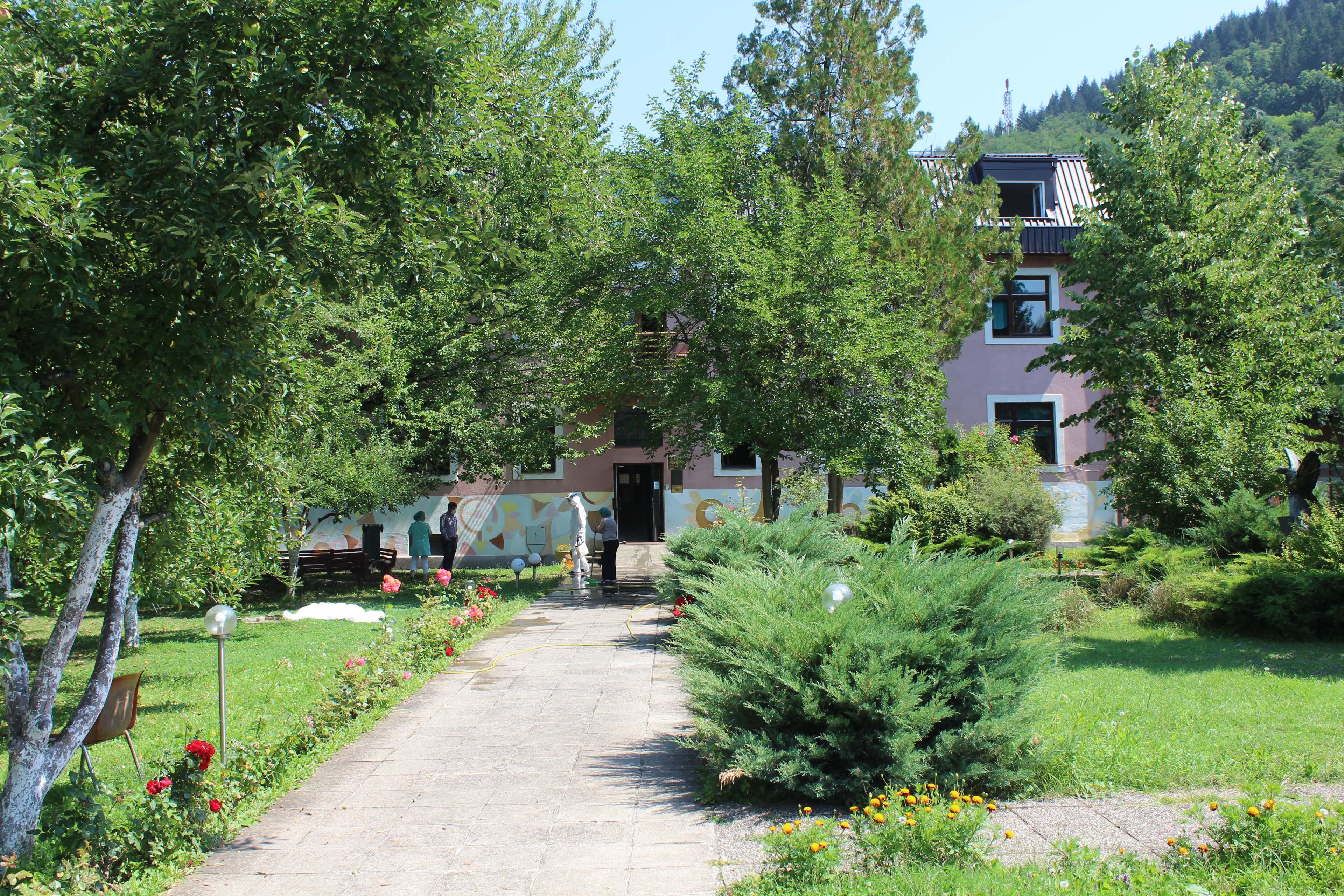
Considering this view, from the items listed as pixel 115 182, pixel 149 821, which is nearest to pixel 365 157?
pixel 115 182

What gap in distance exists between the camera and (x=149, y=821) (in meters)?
4.73

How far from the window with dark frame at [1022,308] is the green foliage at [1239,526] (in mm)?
12340

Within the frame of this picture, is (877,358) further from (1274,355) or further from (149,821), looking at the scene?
(149,821)

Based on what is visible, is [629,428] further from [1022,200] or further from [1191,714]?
[1191,714]

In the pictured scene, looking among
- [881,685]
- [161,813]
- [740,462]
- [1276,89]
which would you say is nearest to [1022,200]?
[740,462]

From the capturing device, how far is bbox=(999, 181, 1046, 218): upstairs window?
1049 inches

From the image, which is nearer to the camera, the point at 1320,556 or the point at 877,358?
the point at 1320,556

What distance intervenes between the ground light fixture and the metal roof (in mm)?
18532

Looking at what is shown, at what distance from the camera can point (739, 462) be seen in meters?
25.3

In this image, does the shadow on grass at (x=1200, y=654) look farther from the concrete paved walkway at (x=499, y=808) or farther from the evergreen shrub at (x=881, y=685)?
the concrete paved walkway at (x=499, y=808)

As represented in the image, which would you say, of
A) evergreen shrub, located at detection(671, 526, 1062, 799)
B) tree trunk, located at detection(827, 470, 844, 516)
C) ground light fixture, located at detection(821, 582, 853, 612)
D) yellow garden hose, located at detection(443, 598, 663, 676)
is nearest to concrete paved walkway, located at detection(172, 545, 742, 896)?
evergreen shrub, located at detection(671, 526, 1062, 799)

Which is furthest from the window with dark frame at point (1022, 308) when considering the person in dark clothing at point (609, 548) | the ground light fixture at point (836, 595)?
the ground light fixture at point (836, 595)

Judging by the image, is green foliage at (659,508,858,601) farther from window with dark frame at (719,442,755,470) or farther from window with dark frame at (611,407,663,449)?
window with dark frame at (719,442,755,470)

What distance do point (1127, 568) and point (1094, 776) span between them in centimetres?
892
